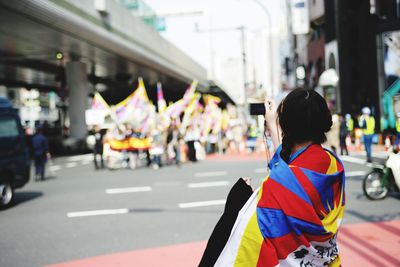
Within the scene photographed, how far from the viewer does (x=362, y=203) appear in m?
8.71

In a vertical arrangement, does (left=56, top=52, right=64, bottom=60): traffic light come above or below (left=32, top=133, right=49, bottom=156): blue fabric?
above

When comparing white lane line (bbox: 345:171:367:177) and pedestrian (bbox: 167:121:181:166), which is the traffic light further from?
white lane line (bbox: 345:171:367:177)

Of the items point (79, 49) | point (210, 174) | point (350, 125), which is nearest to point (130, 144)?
point (210, 174)

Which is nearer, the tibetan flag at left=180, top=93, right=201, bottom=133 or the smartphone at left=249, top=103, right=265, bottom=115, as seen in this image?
the smartphone at left=249, top=103, right=265, bottom=115

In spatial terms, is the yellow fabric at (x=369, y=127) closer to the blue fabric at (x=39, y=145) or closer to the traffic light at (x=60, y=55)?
the blue fabric at (x=39, y=145)

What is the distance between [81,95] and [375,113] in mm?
17248

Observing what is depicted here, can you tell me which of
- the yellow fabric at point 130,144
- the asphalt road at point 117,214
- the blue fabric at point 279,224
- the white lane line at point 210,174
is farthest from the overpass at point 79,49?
the blue fabric at point 279,224

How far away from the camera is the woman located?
202 centimetres

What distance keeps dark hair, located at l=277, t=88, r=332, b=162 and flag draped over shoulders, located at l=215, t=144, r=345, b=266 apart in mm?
74

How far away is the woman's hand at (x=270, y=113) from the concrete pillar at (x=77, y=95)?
85.8ft

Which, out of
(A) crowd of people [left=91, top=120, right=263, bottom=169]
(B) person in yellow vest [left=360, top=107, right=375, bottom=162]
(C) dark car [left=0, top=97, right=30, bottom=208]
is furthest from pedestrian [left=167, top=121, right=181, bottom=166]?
(C) dark car [left=0, top=97, right=30, bottom=208]

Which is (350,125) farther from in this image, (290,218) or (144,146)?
(290,218)

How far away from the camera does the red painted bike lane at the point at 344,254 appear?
517 cm

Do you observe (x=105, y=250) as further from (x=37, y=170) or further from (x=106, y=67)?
(x=106, y=67)
